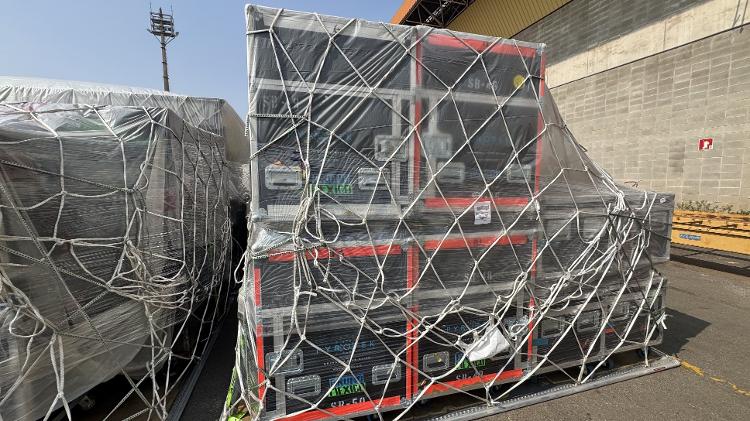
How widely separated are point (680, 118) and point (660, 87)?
2.93 feet

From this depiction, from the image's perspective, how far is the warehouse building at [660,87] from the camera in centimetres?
651

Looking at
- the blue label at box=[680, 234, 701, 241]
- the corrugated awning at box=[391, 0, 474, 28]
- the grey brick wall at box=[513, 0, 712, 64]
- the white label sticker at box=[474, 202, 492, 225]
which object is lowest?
A: the blue label at box=[680, 234, 701, 241]

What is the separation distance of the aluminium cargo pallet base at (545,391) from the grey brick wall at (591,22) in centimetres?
810

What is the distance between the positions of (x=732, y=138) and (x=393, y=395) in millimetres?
8665

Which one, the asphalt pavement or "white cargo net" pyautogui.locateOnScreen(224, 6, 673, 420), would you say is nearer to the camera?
"white cargo net" pyautogui.locateOnScreen(224, 6, 673, 420)

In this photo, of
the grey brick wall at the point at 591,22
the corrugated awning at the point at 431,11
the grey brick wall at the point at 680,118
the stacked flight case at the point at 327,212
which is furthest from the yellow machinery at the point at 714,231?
the corrugated awning at the point at 431,11

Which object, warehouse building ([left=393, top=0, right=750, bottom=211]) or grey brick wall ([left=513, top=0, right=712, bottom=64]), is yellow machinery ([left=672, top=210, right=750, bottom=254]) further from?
grey brick wall ([left=513, top=0, right=712, bottom=64])

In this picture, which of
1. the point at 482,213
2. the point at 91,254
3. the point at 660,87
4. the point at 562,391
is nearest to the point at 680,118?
the point at 660,87

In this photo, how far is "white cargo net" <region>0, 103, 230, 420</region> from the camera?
175 cm

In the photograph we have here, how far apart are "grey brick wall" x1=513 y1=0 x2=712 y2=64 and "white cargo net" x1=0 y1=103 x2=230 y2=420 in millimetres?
10176

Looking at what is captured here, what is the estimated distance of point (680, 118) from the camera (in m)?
7.42

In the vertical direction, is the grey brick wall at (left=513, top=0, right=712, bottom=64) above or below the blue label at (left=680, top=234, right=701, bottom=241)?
above

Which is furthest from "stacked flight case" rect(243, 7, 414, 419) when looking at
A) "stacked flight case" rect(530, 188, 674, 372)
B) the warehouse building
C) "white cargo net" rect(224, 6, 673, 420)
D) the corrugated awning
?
the corrugated awning

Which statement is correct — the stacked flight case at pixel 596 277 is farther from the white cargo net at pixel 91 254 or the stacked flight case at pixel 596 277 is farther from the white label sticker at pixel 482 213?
the white cargo net at pixel 91 254
